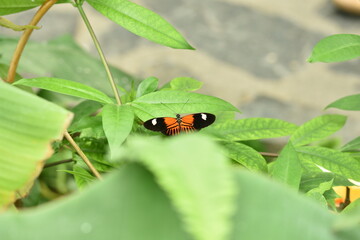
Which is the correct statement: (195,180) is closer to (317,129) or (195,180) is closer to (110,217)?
(110,217)

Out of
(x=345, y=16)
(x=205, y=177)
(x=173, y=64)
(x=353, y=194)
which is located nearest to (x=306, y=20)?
(x=345, y=16)

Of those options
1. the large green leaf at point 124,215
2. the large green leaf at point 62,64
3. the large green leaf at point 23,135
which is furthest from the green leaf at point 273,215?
the large green leaf at point 62,64

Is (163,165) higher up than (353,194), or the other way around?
(163,165)

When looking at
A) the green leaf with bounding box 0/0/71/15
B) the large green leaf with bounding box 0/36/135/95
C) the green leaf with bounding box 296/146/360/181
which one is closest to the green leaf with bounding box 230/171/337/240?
the green leaf with bounding box 296/146/360/181

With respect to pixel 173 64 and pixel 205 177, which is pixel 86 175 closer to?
pixel 205 177

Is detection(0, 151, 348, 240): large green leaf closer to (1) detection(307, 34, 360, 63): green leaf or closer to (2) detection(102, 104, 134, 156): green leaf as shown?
(2) detection(102, 104, 134, 156): green leaf

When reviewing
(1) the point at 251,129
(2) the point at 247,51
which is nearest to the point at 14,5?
(1) the point at 251,129

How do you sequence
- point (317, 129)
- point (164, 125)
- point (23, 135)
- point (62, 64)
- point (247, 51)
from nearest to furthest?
point (23, 135)
point (164, 125)
point (317, 129)
point (62, 64)
point (247, 51)

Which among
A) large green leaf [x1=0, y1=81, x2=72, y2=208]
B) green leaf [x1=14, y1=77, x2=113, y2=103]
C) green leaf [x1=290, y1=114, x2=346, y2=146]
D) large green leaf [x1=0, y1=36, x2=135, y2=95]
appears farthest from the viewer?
large green leaf [x1=0, y1=36, x2=135, y2=95]
